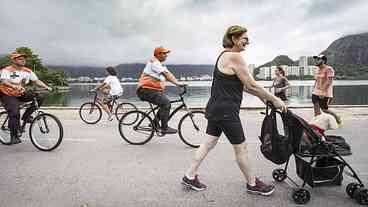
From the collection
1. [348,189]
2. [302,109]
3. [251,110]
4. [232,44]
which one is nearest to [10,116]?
[232,44]

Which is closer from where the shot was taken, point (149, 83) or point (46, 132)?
point (46, 132)

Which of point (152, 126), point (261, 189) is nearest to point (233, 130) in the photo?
point (261, 189)

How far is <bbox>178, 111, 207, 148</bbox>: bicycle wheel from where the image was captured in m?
6.36

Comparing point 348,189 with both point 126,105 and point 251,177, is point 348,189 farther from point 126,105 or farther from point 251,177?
point 126,105

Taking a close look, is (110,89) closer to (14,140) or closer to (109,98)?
(109,98)

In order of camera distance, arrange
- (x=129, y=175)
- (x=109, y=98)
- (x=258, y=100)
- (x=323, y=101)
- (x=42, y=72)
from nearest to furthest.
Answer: (x=129, y=175) < (x=323, y=101) < (x=109, y=98) < (x=258, y=100) < (x=42, y=72)

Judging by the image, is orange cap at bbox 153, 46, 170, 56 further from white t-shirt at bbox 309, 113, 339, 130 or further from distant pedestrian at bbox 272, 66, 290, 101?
distant pedestrian at bbox 272, 66, 290, 101

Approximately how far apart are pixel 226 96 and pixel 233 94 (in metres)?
0.08

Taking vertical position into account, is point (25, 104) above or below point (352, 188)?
above

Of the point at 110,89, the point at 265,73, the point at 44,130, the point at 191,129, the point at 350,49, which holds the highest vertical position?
the point at 350,49

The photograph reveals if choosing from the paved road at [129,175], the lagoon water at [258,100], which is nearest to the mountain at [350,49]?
the lagoon water at [258,100]

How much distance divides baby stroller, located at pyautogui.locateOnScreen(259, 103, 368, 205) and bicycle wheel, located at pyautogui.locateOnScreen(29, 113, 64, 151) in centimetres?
369

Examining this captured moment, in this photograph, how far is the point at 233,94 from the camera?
12.2 ft

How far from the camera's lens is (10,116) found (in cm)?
607
